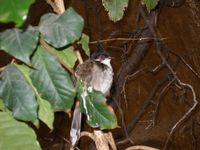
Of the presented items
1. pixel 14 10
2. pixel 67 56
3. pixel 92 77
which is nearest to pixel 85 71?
pixel 92 77

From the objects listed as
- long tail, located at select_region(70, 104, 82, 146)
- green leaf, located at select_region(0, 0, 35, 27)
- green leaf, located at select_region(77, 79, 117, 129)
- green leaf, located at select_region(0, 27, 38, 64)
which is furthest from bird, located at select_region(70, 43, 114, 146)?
green leaf, located at select_region(0, 0, 35, 27)

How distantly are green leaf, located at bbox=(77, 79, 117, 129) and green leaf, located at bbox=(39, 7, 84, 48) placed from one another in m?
0.12

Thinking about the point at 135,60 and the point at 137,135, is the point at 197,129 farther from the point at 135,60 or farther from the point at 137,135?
the point at 135,60

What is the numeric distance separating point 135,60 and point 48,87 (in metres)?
1.70

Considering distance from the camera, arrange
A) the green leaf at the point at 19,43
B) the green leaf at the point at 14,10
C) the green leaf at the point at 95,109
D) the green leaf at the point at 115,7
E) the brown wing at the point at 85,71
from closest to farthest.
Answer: the green leaf at the point at 14,10, the green leaf at the point at 19,43, the green leaf at the point at 95,109, the brown wing at the point at 85,71, the green leaf at the point at 115,7

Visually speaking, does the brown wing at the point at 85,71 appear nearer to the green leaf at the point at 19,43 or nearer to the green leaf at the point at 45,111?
the green leaf at the point at 45,111

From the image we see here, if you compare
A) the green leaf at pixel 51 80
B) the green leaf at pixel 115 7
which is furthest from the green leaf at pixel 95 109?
the green leaf at pixel 115 7

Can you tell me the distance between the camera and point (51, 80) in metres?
0.67

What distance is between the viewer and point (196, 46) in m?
3.91

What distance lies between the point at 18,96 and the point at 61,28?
0.41 ft

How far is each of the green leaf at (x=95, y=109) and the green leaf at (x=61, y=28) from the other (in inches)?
4.5

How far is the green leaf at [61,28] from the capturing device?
648 millimetres

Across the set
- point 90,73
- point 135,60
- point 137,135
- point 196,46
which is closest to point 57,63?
point 90,73

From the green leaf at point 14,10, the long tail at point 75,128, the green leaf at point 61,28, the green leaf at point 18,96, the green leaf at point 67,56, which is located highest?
the green leaf at point 14,10
